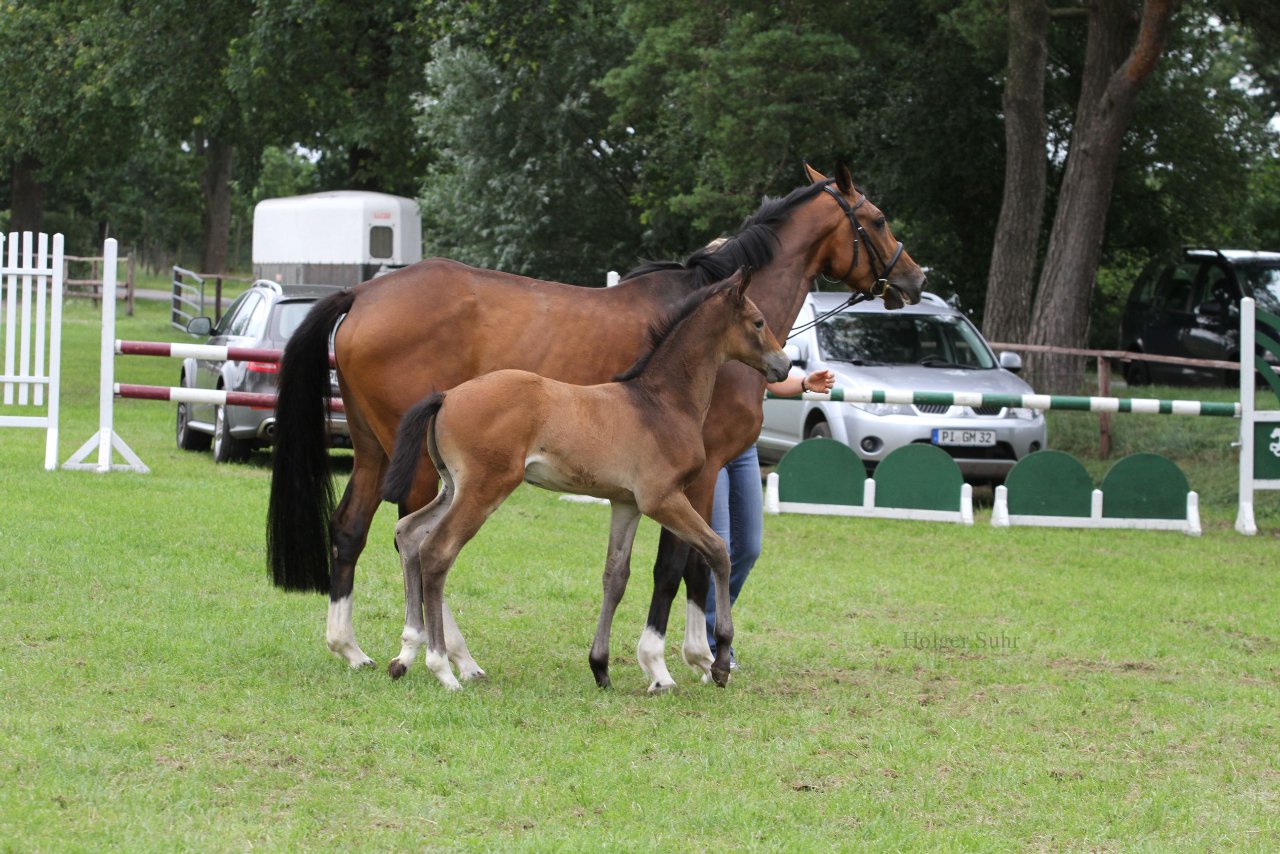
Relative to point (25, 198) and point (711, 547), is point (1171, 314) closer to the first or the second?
point (711, 547)

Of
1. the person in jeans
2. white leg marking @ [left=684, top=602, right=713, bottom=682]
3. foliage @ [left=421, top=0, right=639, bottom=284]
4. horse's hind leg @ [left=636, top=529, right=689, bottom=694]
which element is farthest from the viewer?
foliage @ [left=421, top=0, right=639, bottom=284]

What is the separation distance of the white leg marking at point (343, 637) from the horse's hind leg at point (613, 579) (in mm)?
1033

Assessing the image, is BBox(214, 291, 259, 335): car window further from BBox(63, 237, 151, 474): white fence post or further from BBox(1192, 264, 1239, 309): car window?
BBox(1192, 264, 1239, 309): car window

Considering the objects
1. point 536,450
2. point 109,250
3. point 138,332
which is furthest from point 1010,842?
point 138,332

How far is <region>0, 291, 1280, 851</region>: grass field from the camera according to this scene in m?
4.75

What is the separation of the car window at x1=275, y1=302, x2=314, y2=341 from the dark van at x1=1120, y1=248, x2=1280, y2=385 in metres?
13.4

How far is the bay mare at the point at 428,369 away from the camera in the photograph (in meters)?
6.90

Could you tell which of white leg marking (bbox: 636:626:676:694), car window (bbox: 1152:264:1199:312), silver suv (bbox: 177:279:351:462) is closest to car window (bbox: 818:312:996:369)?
silver suv (bbox: 177:279:351:462)

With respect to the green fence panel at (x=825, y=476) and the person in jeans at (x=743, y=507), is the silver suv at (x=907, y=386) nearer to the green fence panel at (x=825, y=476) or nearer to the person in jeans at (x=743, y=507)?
the green fence panel at (x=825, y=476)

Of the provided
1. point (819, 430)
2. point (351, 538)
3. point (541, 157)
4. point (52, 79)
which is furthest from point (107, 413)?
point (52, 79)

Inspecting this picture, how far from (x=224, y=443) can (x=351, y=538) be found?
793 cm

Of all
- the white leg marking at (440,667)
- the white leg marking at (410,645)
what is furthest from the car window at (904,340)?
the white leg marking at (440,667)

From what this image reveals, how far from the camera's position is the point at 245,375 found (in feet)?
46.1

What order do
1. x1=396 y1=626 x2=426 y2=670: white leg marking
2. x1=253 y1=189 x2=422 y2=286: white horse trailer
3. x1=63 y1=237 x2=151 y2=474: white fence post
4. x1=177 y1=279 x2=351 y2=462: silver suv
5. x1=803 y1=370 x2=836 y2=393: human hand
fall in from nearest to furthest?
x1=396 y1=626 x2=426 y2=670: white leg marking < x1=803 y1=370 x2=836 y2=393: human hand < x1=63 y1=237 x2=151 y2=474: white fence post < x1=177 y1=279 x2=351 y2=462: silver suv < x1=253 y1=189 x2=422 y2=286: white horse trailer
